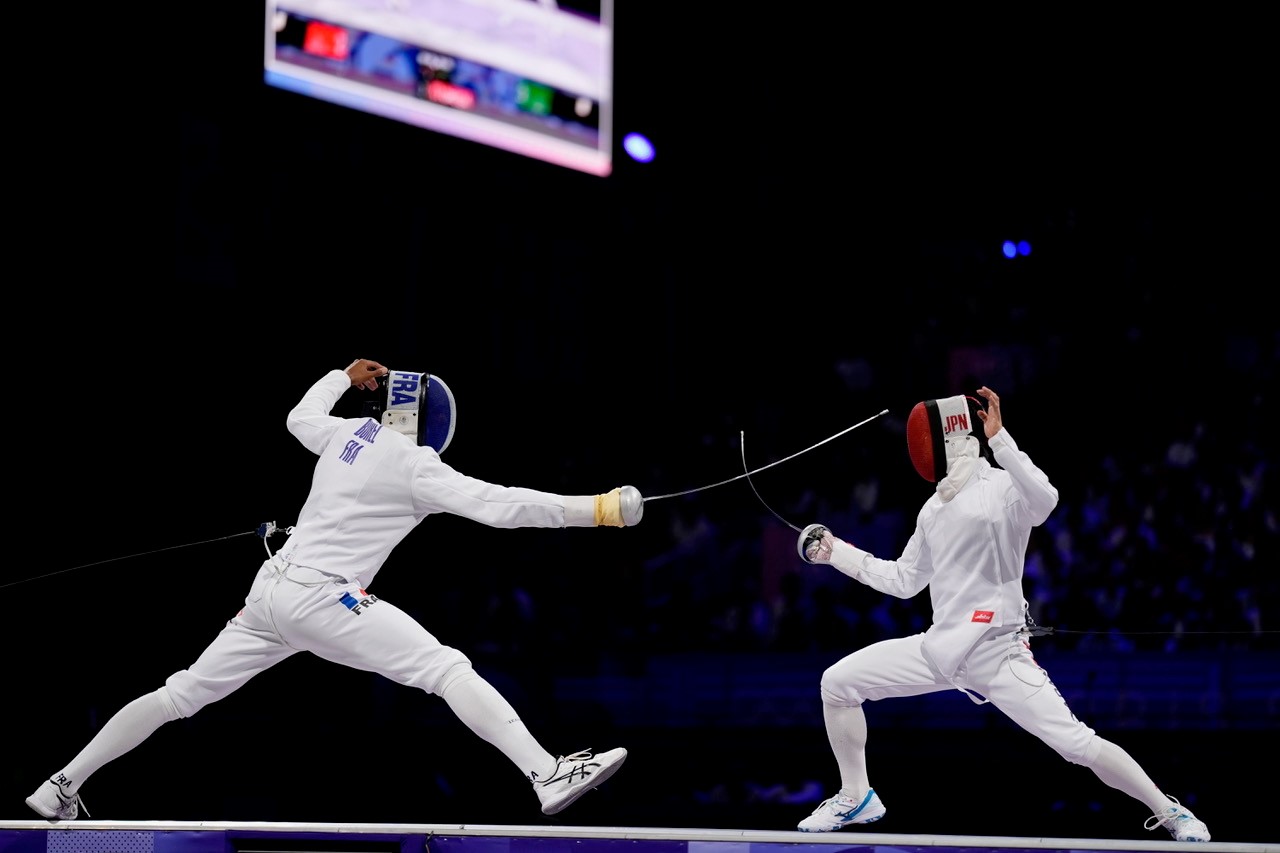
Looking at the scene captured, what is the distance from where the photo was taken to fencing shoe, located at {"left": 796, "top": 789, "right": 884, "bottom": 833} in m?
3.37

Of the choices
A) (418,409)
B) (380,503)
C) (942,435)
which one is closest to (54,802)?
(380,503)

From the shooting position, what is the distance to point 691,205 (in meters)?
8.29

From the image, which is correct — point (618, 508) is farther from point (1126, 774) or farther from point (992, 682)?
point (1126, 774)

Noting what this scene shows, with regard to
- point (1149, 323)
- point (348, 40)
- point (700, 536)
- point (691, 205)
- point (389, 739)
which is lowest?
point (389, 739)

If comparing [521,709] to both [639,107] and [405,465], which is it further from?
[639,107]

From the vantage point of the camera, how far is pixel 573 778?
9.98ft

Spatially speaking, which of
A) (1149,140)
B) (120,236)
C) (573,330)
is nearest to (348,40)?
(120,236)

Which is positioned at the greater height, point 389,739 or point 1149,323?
point 1149,323

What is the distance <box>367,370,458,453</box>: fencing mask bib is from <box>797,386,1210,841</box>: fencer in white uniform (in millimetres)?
1098

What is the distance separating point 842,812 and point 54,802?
2170mm

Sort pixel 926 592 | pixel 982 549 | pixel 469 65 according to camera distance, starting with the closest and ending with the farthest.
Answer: pixel 982 549, pixel 926 592, pixel 469 65

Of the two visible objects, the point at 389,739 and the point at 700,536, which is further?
the point at 700,536

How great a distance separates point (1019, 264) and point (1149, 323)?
0.85 metres

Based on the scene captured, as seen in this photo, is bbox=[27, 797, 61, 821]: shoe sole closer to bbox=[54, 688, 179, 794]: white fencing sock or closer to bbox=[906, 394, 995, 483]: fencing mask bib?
bbox=[54, 688, 179, 794]: white fencing sock
